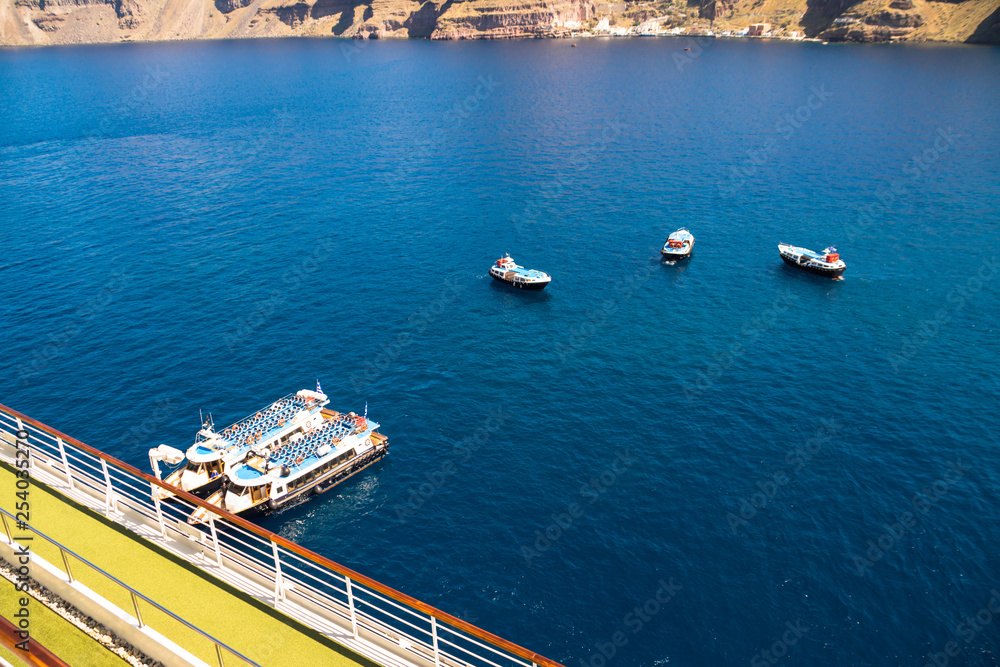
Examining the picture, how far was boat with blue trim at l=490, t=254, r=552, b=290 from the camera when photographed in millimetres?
110375

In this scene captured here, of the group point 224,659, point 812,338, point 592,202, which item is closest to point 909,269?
point 812,338

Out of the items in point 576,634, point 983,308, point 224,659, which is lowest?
point 576,634

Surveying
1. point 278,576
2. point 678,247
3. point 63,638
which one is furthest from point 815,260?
point 63,638

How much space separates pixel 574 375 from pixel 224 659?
217 ft

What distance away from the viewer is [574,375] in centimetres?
8756

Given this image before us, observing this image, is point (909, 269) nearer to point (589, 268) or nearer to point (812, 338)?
point (812, 338)

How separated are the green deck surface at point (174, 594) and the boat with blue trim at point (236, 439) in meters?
34.2

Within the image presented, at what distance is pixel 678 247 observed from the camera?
402ft

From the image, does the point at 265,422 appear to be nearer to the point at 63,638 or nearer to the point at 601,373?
the point at 601,373

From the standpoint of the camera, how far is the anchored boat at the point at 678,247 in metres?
122

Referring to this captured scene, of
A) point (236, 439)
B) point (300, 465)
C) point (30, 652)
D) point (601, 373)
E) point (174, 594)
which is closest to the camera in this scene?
point (30, 652)

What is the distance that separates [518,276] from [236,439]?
54.8 metres

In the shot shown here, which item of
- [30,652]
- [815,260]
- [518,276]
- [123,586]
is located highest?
[30,652]

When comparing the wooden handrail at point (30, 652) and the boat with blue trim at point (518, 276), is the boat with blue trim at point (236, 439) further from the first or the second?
the boat with blue trim at point (518, 276)
